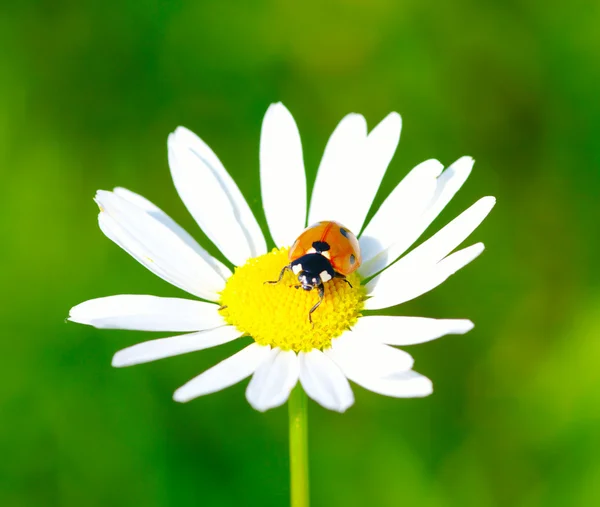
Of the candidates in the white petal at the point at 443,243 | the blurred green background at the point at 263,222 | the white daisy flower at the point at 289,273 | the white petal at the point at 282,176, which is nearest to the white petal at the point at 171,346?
the white daisy flower at the point at 289,273

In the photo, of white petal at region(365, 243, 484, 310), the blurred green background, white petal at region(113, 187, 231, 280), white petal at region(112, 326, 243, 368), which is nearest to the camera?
white petal at region(112, 326, 243, 368)

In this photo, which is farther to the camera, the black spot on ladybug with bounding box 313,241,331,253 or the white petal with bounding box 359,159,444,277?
the white petal with bounding box 359,159,444,277

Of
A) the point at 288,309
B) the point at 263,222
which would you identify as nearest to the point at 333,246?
the point at 288,309

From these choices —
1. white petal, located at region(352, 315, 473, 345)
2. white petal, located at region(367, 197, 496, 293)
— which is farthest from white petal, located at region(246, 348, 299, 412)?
white petal, located at region(367, 197, 496, 293)

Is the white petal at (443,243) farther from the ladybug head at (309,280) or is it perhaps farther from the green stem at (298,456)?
the green stem at (298,456)

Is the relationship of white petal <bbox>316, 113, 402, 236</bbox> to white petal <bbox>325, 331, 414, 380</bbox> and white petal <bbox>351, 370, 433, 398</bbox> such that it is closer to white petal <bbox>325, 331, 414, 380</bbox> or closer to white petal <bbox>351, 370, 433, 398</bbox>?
white petal <bbox>325, 331, 414, 380</bbox>

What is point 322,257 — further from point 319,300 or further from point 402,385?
point 402,385

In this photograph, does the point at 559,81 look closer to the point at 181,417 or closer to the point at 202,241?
the point at 202,241
